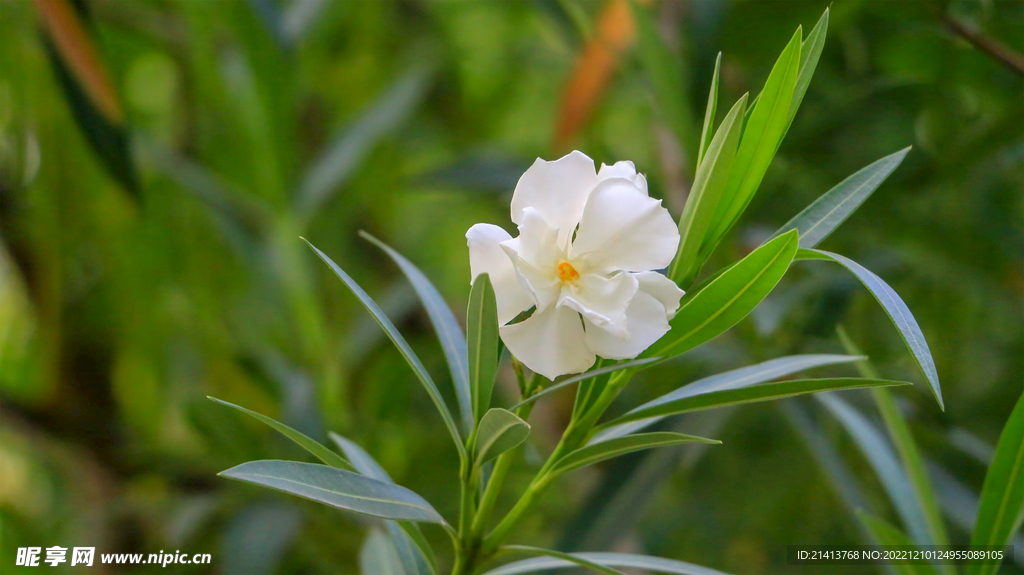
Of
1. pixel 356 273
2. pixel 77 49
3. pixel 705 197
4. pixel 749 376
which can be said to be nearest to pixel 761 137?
pixel 705 197

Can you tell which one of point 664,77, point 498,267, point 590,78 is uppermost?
point 590,78

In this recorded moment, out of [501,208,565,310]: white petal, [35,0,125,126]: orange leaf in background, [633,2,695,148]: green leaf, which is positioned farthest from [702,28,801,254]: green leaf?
[35,0,125,126]: orange leaf in background

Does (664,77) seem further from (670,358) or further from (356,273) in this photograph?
(356,273)

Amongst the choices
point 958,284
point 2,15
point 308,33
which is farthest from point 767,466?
point 2,15

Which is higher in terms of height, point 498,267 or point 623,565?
point 498,267

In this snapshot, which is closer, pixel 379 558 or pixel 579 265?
pixel 579 265

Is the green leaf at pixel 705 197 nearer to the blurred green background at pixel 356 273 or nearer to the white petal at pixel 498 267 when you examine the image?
the white petal at pixel 498 267

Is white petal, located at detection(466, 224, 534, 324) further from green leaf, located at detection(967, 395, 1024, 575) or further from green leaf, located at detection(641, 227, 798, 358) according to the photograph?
green leaf, located at detection(967, 395, 1024, 575)
